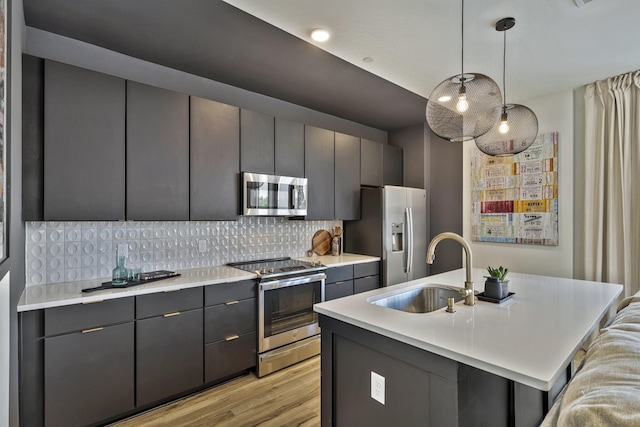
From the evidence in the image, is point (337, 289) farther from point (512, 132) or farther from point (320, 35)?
point (320, 35)

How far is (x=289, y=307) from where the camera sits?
2.93 metres

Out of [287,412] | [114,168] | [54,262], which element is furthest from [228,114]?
[287,412]

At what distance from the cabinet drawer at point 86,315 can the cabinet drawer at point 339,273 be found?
5.89ft

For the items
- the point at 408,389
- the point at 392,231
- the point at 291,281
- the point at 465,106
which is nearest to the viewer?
the point at 408,389

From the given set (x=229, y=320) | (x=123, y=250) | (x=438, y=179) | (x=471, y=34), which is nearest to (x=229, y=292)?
(x=229, y=320)

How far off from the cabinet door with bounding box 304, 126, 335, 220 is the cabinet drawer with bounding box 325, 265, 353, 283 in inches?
24.1

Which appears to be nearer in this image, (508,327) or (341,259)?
(508,327)

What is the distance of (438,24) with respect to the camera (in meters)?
2.22

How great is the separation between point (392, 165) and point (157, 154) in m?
3.04

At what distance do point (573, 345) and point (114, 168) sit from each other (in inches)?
108

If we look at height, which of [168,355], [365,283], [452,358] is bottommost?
[168,355]

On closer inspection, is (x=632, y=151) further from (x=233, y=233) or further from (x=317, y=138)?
(x=233, y=233)

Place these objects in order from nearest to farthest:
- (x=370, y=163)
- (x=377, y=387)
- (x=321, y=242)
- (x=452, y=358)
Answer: (x=452, y=358), (x=377, y=387), (x=321, y=242), (x=370, y=163)

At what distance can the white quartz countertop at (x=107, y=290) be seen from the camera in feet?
6.03
